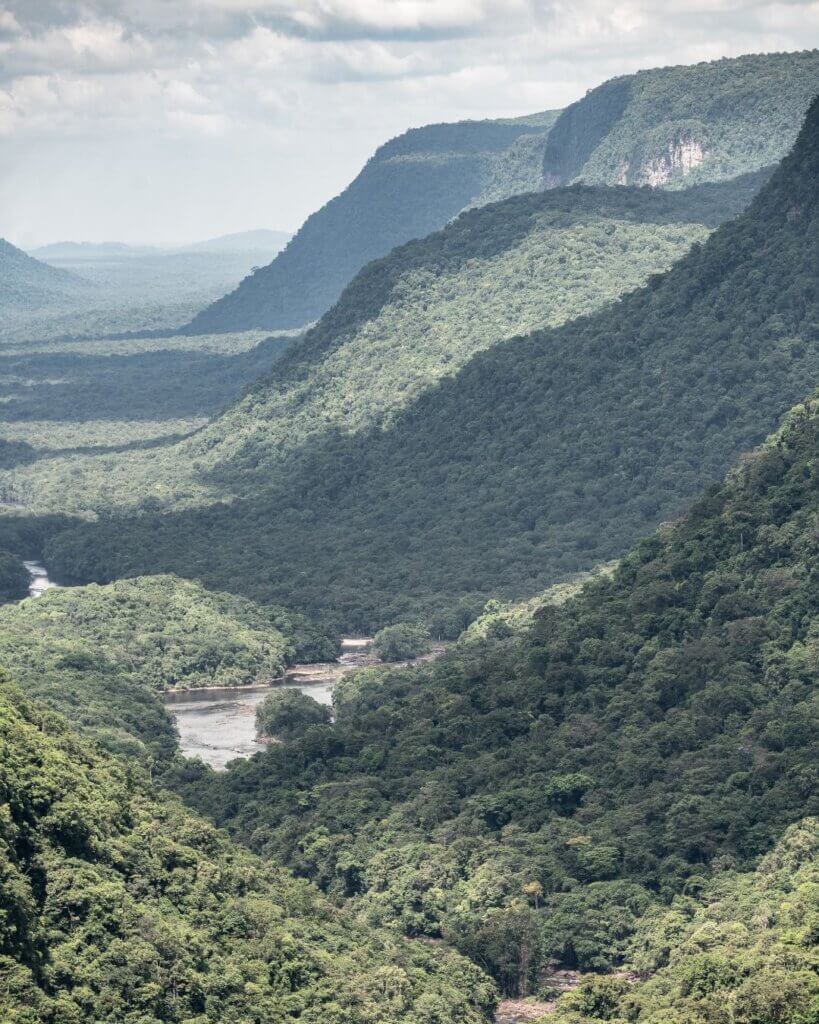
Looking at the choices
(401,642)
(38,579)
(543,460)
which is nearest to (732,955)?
(401,642)

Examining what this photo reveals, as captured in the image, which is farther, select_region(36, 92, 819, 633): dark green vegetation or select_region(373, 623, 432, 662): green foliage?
select_region(36, 92, 819, 633): dark green vegetation

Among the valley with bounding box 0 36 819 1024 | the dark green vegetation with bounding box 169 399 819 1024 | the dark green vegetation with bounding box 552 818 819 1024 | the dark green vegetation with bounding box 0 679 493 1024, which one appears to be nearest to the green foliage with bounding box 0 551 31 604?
the valley with bounding box 0 36 819 1024

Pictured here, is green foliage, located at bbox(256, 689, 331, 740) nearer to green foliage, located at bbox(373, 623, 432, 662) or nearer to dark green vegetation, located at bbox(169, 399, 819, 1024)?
dark green vegetation, located at bbox(169, 399, 819, 1024)

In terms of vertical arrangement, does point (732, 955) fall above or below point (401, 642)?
above

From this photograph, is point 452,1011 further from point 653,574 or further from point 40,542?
point 40,542

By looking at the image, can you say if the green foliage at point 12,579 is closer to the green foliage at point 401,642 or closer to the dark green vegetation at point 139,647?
the dark green vegetation at point 139,647

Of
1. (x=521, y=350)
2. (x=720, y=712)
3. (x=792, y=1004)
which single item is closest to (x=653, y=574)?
(x=720, y=712)

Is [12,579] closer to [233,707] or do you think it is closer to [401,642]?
[401,642]
